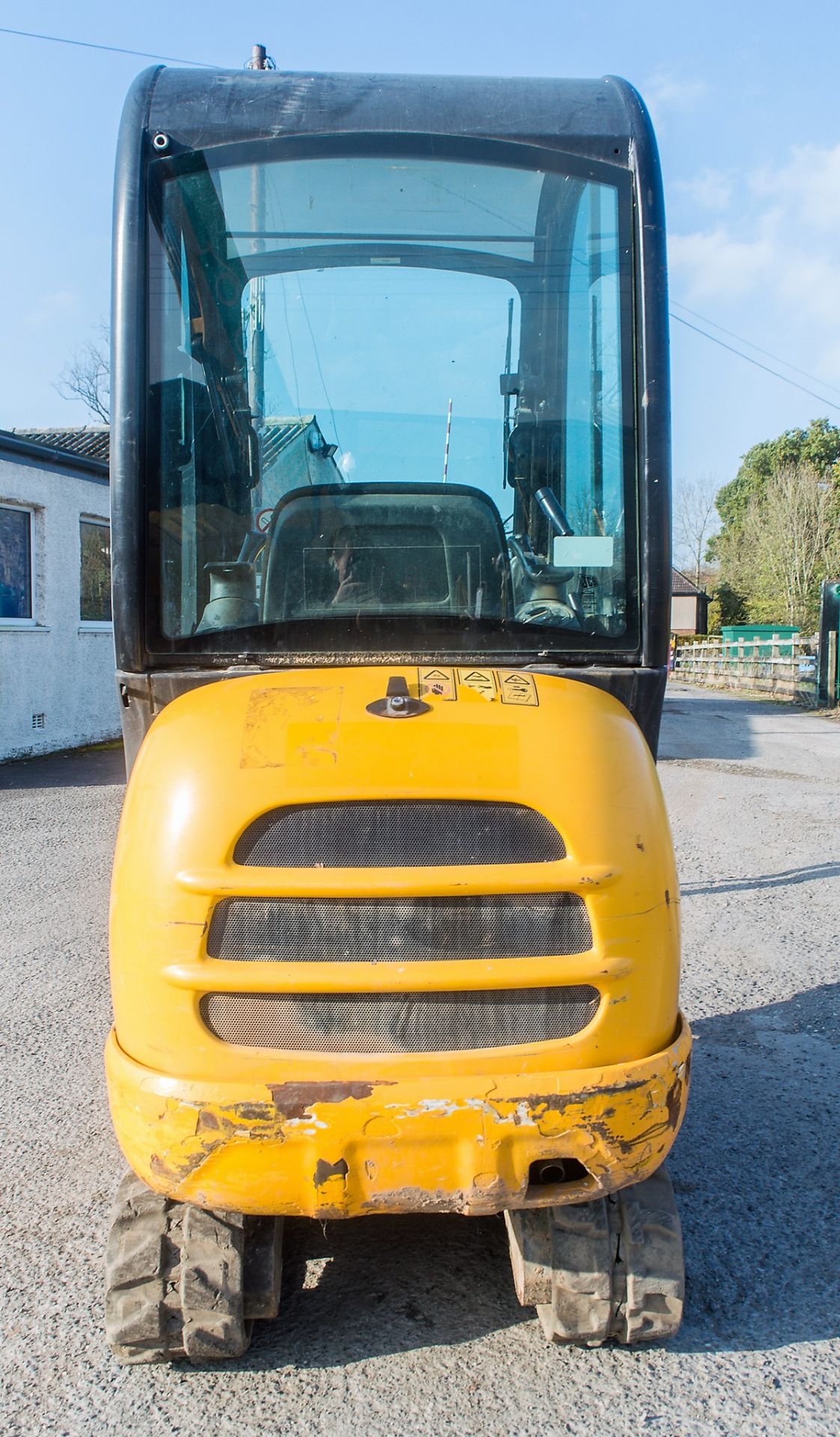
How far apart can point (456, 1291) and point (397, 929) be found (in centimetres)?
121

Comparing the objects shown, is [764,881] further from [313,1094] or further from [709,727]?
[709,727]

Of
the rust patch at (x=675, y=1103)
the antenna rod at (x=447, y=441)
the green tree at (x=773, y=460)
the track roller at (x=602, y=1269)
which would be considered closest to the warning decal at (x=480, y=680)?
the antenna rod at (x=447, y=441)

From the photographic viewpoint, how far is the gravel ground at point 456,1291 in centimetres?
246

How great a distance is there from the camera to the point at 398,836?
92.7 inches

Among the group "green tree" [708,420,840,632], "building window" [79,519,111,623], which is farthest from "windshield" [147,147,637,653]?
"green tree" [708,420,840,632]

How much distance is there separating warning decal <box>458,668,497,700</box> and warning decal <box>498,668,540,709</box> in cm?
2

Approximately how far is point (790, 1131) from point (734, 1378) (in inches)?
56.1

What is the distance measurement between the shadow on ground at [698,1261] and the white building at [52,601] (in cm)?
1025

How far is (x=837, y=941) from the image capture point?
6316 millimetres

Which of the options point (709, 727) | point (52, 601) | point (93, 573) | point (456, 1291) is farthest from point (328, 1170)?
point (709, 727)

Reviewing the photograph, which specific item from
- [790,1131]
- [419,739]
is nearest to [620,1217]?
[419,739]

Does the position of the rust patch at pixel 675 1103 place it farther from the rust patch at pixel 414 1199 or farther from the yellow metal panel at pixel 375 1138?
the rust patch at pixel 414 1199

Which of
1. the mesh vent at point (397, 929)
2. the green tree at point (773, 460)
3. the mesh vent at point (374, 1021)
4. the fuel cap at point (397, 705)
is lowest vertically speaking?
the mesh vent at point (374, 1021)

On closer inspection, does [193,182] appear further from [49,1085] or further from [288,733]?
[49,1085]
